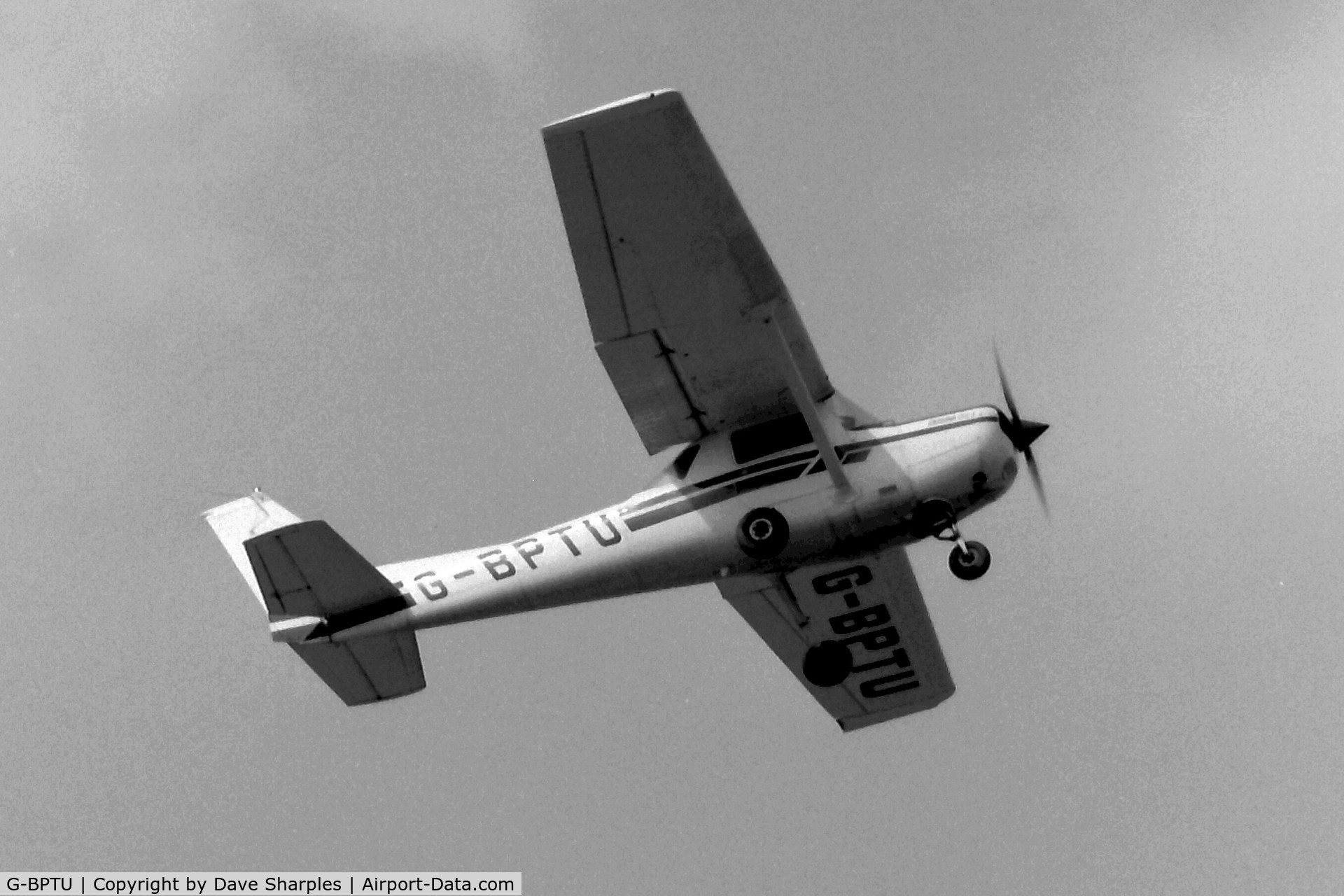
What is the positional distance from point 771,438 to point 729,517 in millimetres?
1002

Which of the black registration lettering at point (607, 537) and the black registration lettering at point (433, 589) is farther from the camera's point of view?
the black registration lettering at point (433, 589)

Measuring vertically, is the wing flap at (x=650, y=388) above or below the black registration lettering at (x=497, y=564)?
above

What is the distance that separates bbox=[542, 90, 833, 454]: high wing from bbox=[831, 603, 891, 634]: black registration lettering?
3.48 meters

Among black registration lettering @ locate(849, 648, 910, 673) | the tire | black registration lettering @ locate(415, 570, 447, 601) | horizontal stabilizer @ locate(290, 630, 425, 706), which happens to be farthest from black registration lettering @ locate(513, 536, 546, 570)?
black registration lettering @ locate(849, 648, 910, 673)

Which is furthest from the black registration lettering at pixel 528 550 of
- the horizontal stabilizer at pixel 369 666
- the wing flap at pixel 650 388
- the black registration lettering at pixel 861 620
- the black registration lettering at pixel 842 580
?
the black registration lettering at pixel 861 620

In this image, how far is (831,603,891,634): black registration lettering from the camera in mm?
22609

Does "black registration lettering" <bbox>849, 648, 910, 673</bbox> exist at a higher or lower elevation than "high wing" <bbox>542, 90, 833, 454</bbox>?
lower

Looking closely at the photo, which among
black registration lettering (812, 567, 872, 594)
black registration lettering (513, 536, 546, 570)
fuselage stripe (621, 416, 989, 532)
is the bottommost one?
black registration lettering (812, 567, 872, 594)

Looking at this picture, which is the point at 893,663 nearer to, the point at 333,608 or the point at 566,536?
the point at 566,536

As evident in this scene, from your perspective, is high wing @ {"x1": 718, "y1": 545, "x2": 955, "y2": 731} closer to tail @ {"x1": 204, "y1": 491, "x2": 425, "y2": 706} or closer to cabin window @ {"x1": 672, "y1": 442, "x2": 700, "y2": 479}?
cabin window @ {"x1": 672, "y1": 442, "x2": 700, "y2": 479}

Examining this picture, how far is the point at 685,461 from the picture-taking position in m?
20.6

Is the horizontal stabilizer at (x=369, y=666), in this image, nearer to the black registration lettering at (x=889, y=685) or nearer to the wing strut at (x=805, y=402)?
the wing strut at (x=805, y=402)

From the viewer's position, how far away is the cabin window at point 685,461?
2048 cm

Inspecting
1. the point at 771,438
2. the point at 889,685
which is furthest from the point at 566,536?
the point at 889,685
